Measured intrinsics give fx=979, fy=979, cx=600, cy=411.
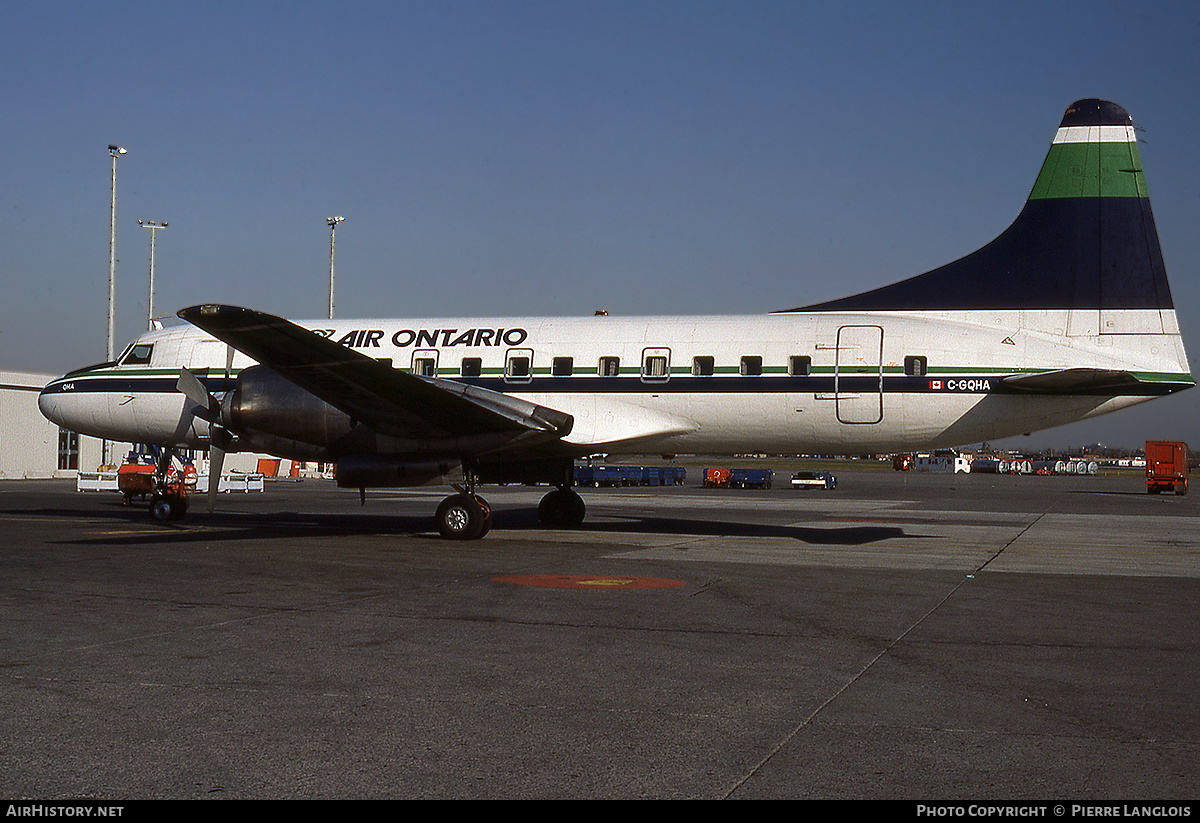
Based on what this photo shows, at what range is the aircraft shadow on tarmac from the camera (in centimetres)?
2020

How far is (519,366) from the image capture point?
21031mm

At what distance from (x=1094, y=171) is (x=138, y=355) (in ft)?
70.2

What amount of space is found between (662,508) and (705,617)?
22254mm

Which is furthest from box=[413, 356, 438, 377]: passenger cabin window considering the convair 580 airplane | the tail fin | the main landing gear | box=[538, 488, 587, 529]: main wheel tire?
the tail fin

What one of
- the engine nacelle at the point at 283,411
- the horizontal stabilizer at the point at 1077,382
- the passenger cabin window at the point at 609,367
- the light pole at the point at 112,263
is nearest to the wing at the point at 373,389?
the engine nacelle at the point at 283,411

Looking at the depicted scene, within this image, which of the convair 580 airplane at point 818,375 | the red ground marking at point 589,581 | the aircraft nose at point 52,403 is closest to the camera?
the red ground marking at point 589,581

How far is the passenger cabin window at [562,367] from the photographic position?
20.7 metres

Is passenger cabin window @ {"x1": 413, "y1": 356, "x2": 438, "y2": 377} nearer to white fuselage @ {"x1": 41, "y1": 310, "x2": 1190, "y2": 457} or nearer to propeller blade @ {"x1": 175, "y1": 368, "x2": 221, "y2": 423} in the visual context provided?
white fuselage @ {"x1": 41, "y1": 310, "x2": 1190, "y2": 457}

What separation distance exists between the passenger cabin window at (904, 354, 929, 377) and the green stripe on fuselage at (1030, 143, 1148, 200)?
4142 mm

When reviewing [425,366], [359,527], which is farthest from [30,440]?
[425,366]

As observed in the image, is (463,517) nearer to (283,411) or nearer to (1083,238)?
(283,411)

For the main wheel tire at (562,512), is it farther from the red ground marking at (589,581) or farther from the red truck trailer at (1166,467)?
the red truck trailer at (1166,467)

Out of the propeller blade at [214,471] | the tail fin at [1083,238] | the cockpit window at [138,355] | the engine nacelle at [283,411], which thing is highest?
the tail fin at [1083,238]

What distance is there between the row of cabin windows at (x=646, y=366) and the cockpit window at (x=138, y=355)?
693 cm
